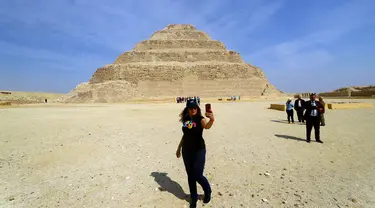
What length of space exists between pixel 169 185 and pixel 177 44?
68794 millimetres

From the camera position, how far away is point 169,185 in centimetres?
379

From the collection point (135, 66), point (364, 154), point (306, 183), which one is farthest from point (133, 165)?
point (135, 66)

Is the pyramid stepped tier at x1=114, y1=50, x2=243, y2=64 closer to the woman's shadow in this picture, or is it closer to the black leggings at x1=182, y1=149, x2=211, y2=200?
the woman's shadow

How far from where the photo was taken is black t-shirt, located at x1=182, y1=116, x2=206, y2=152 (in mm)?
3091

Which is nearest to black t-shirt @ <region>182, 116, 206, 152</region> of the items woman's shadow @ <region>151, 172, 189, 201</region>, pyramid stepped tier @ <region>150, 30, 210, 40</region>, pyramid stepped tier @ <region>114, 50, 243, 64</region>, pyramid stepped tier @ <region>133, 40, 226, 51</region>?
woman's shadow @ <region>151, 172, 189, 201</region>

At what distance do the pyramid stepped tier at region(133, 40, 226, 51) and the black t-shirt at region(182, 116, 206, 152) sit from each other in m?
68.4

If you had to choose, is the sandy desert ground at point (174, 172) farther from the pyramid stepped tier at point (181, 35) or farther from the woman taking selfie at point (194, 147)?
the pyramid stepped tier at point (181, 35)

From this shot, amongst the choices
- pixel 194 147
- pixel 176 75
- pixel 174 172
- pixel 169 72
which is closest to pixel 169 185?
pixel 174 172

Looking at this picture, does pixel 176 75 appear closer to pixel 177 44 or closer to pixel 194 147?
pixel 177 44

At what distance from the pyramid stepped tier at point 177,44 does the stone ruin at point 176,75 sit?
29 centimetres

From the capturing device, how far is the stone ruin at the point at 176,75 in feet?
181

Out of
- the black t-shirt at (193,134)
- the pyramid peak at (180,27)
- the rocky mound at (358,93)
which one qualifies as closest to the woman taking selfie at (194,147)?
the black t-shirt at (193,134)

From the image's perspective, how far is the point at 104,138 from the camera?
24.0ft

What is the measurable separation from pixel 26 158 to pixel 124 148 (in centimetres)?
217
